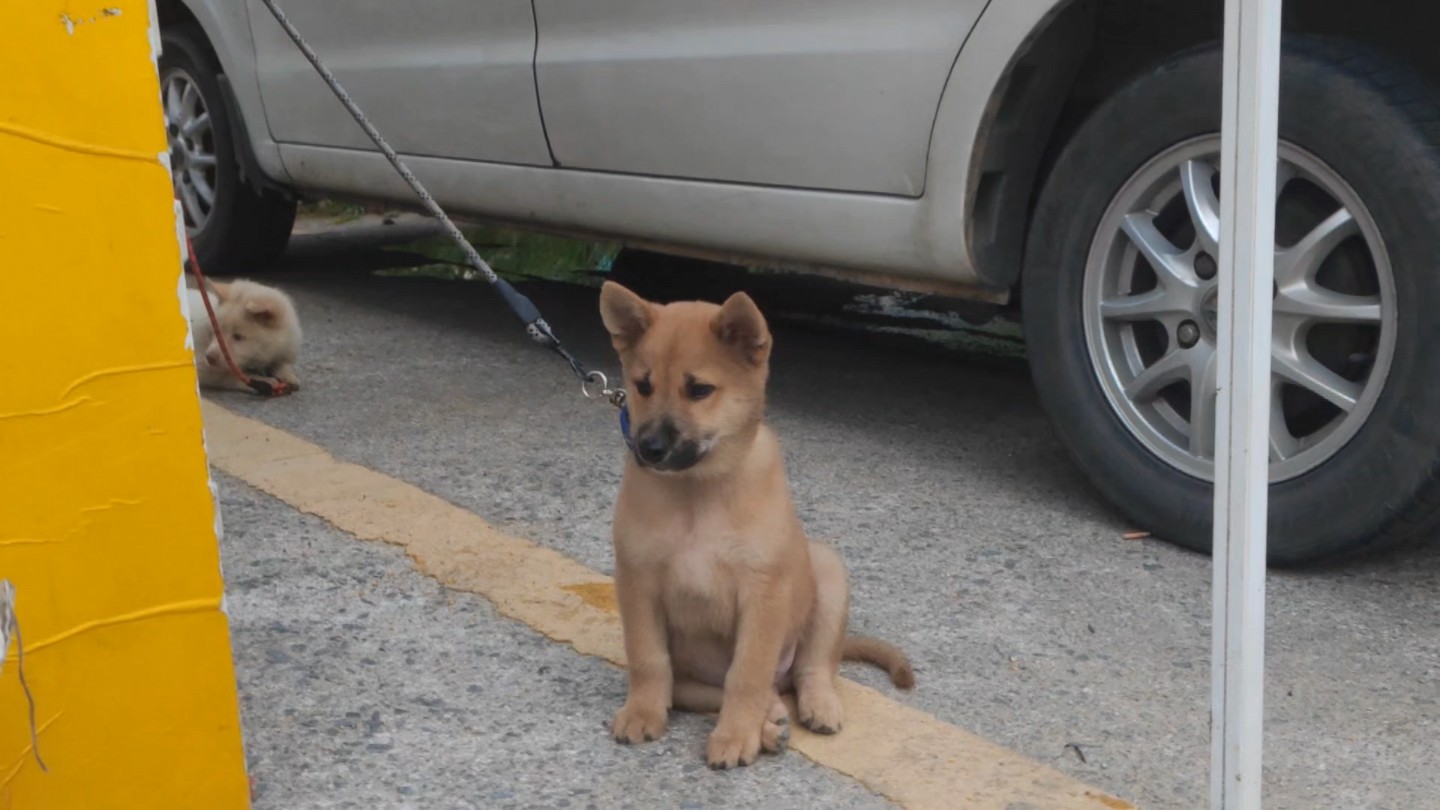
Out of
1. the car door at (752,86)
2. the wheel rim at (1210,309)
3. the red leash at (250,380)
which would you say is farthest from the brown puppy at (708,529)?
the red leash at (250,380)

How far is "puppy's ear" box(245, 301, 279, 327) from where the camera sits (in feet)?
18.0

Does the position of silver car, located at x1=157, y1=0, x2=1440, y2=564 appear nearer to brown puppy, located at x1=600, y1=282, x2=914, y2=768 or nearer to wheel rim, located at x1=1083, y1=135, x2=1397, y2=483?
wheel rim, located at x1=1083, y1=135, x2=1397, y2=483

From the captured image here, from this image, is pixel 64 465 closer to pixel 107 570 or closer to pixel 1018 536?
pixel 107 570

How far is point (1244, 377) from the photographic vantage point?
2.11 m

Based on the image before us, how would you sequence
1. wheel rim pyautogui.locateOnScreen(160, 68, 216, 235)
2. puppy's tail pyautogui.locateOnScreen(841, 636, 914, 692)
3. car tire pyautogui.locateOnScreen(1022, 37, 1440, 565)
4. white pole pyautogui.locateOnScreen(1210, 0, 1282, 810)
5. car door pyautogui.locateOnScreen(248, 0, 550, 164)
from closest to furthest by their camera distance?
1. white pole pyautogui.locateOnScreen(1210, 0, 1282, 810)
2. puppy's tail pyautogui.locateOnScreen(841, 636, 914, 692)
3. car tire pyautogui.locateOnScreen(1022, 37, 1440, 565)
4. car door pyautogui.locateOnScreen(248, 0, 550, 164)
5. wheel rim pyautogui.locateOnScreen(160, 68, 216, 235)

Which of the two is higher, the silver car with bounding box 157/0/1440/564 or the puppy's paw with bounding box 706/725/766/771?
the silver car with bounding box 157/0/1440/564

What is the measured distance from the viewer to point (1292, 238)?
3607mm

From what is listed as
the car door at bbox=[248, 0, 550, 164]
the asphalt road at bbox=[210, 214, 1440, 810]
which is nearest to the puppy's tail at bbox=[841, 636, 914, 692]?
the asphalt road at bbox=[210, 214, 1440, 810]

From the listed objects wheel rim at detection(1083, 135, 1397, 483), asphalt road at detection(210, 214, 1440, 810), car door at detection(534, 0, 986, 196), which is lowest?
asphalt road at detection(210, 214, 1440, 810)

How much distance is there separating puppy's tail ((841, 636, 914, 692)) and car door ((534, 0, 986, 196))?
4.51ft

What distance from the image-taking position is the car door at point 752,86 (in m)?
3.97

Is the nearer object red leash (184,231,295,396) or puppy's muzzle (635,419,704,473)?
puppy's muzzle (635,419,704,473)

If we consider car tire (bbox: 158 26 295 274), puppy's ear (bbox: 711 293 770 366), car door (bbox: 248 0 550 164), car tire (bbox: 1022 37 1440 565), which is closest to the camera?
puppy's ear (bbox: 711 293 770 366)

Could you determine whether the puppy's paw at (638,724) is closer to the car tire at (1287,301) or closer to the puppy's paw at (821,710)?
the puppy's paw at (821,710)
